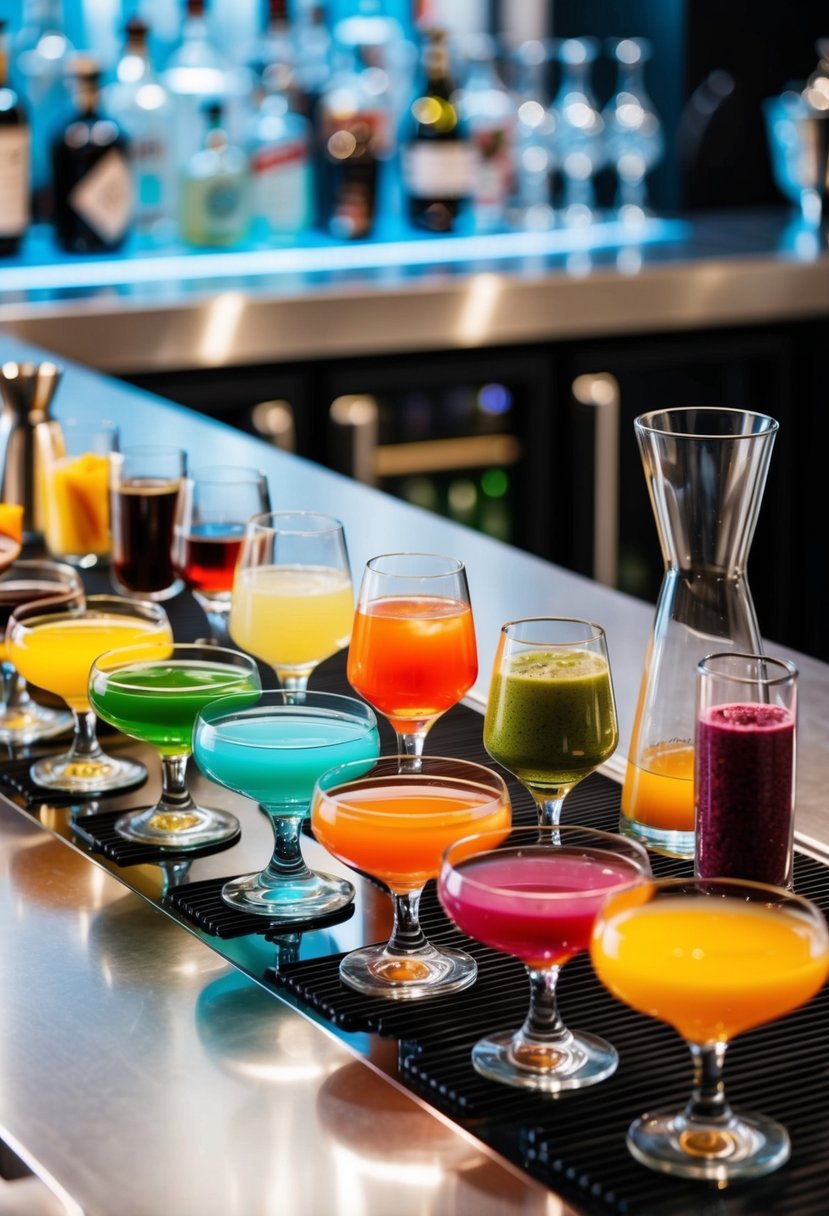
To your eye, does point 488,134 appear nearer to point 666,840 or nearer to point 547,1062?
point 666,840

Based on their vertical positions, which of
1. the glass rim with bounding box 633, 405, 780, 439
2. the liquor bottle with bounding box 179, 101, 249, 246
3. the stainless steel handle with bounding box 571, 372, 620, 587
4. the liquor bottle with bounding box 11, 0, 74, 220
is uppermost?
the liquor bottle with bounding box 11, 0, 74, 220

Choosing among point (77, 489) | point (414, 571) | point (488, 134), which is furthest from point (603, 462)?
point (414, 571)

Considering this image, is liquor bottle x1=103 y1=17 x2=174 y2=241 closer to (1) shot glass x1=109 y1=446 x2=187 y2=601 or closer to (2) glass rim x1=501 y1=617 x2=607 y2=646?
(1) shot glass x1=109 y1=446 x2=187 y2=601

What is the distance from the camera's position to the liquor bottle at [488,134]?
3662mm

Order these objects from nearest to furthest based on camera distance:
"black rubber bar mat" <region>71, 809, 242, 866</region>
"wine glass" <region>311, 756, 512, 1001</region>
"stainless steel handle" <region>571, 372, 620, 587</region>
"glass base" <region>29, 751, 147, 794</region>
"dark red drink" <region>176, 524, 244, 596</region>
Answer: "wine glass" <region>311, 756, 512, 1001</region> < "black rubber bar mat" <region>71, 809, 242, 866</region> < "glass base" <region>29, 751, 147, 794</region> < "dark red drink" <region>176, 524, 244, 596</region> < "stainless steel handle" <region>571, 372, 620, 587</region>

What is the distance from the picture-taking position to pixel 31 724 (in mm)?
1545

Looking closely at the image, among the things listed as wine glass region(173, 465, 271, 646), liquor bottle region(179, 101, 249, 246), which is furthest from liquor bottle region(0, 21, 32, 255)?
wine glass region(173, 465, 271, 646)

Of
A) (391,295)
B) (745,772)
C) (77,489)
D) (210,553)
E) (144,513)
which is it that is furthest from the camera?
(391,295)

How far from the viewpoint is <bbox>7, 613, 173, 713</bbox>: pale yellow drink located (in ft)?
4.65

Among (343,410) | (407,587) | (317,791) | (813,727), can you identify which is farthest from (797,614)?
(317,791)

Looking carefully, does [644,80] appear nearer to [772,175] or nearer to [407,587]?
[772,175]

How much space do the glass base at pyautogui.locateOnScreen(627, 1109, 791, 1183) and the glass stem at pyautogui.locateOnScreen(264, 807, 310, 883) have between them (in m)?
0.36

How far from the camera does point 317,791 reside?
1.06 metres

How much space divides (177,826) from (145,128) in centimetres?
243
